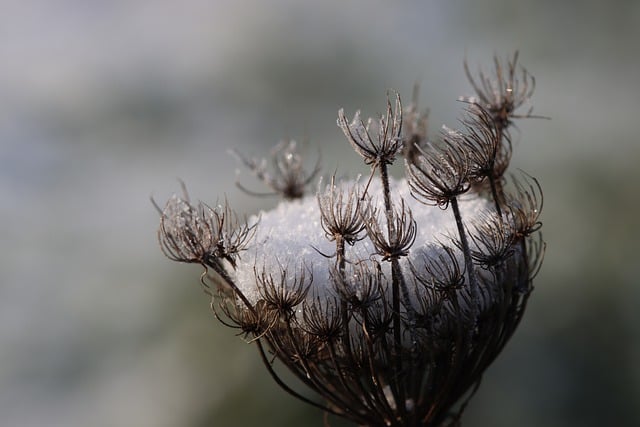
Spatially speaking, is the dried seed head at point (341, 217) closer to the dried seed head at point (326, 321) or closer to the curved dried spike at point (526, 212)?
the dried seed head at point (326, 321)

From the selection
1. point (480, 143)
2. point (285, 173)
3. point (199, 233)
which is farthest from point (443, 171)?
point (285, 173)

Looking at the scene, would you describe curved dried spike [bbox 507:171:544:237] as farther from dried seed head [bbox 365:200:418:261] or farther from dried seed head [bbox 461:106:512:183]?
dried seed head [bbox 365:200:418:261]

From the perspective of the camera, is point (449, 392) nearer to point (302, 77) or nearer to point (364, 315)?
point (364, 315)

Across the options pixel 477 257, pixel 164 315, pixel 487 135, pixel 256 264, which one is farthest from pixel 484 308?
pixel 164 315

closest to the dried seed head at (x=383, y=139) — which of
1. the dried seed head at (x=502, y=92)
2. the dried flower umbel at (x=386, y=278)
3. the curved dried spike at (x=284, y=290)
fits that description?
the dried flower umbel at (x=386, y=278)

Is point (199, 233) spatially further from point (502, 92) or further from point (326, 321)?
point (502, 92)

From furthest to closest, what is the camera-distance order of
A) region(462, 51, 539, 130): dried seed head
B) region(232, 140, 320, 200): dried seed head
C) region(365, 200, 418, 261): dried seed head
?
region(232, 140, 320, 200): dried seed head < region(462, 51, 539, 130): dried seed head < region(365, 200, 418, 261): dried seed head

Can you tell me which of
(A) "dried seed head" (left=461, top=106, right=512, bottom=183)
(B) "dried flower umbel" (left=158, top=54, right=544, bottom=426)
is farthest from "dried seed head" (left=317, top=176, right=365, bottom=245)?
(A) "dried seed head" (left=461, top=106, right=512, bottom=183)
